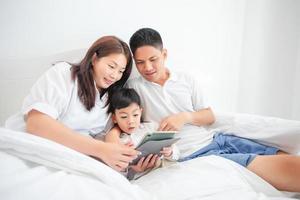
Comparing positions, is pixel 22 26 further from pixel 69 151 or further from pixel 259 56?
pixel 259 56

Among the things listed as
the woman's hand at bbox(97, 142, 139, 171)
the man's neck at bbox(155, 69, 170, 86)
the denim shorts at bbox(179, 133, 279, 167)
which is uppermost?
the man's neck at bbox(155, 69, 170, 86)

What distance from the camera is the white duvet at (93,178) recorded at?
613 mm

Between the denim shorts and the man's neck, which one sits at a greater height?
the man's neck

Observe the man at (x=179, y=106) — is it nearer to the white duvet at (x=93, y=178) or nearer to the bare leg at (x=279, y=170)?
the bare leg at (x=279, y=170)

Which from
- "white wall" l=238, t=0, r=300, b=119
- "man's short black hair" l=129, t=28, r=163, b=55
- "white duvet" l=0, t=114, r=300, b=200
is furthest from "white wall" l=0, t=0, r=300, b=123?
"white duvet" l=0, t=114, r=300, b=200

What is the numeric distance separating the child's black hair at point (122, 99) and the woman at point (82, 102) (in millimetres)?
34

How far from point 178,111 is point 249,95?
881 mm

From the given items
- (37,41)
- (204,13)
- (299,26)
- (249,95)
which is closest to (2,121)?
(37,41)

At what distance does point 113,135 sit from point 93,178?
435 millimetres

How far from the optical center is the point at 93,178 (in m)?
0.70

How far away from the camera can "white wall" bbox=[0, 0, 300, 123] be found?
156 cm

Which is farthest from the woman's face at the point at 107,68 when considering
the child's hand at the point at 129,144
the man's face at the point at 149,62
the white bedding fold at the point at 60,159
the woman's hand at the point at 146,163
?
the white bedding fold at the point at 60,159

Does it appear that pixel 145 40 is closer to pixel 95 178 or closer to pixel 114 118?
pixel 114 118

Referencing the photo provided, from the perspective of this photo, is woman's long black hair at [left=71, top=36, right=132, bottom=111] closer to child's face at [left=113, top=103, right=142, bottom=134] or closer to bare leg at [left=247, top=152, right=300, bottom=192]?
child's face at [left=113, top=103, right=142, bottom=134]
